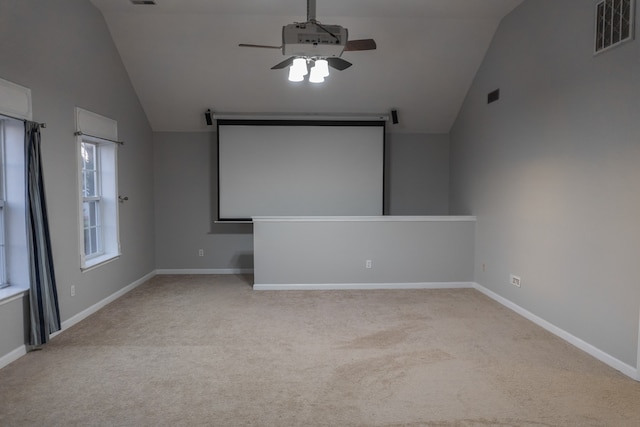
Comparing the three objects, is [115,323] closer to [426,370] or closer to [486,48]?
[426,370]

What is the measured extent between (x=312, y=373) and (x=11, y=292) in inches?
100

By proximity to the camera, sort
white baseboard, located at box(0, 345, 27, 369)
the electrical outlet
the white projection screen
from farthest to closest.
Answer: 1. the white projection screen
2. the electrical outlet
3. white baseboard, located at box(0, 345, 27, 369)

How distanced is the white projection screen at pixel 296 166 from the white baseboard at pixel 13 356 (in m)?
3.32

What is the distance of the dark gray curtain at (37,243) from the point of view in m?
3.40

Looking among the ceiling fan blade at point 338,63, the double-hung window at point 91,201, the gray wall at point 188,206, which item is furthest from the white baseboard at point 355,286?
the ceiling fan blade at point 338,63

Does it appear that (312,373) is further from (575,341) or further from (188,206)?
(188,206)

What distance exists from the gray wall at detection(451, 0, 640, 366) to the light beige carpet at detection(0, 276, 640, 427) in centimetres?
42

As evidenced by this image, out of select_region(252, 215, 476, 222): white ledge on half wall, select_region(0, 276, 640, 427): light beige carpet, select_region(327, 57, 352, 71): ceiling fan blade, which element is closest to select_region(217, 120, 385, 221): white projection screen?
select_region(252, 215, 476, 222): white ledge on half wall

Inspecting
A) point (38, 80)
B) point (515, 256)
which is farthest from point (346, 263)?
point (38, 80)

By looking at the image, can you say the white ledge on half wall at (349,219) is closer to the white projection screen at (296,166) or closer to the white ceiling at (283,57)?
the white projection screen at (296,166)

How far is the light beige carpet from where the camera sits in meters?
2.52

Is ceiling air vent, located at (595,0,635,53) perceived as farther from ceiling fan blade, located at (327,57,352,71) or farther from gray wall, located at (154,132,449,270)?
gray wall, located at (154,132,449,270)

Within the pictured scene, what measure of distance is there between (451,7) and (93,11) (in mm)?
4058

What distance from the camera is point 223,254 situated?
6699 millimetres
